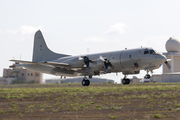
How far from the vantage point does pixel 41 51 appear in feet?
156

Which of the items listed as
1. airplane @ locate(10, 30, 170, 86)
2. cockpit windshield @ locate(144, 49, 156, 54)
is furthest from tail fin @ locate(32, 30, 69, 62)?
cockpit windshield @ locate(144, 49, 156, 54)

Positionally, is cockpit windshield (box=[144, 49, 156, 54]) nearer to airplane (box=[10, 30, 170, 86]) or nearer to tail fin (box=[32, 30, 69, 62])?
airplane (box=[10, 30, 170, 86])

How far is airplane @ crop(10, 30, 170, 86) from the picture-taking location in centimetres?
3475

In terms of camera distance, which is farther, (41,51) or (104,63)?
(41,51)

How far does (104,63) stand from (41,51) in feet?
51.6

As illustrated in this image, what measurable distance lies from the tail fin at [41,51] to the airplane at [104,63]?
1.81ft

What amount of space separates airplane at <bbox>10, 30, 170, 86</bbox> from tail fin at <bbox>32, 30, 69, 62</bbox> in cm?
55

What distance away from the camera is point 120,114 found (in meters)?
14.7

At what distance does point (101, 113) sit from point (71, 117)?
2.10 meters

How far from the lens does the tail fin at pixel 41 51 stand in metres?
47.1

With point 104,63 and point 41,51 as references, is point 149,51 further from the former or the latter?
point 41,51

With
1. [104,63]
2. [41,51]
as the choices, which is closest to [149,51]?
[104,63]

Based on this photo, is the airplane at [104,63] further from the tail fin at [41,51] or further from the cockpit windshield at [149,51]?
the tail fin at [41,51]

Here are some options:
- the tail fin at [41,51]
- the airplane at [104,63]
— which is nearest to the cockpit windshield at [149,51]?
the airplane at [104,63]
